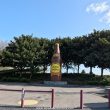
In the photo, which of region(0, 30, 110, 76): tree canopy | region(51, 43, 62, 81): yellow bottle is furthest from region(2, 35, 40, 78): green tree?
region(51, 43, 62, 81): yellow bottle

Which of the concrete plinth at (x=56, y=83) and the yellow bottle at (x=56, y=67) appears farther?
the yellow bottle at (x=56, y=67)

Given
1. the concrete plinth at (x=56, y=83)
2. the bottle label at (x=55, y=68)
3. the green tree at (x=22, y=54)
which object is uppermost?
the green tree at (x=22, y=54)

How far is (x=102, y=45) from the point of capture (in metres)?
52.6

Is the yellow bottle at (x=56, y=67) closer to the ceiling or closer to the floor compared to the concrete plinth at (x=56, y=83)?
closer to the ceiling

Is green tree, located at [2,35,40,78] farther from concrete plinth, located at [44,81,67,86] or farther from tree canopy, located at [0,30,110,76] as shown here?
concrete plinth, located at [44,81,67,86]

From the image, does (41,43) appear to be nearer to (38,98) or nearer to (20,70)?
(20,70)

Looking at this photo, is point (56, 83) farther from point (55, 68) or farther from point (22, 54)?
point (22, 54)

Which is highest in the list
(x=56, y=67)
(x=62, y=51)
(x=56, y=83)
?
(x=62, y=51)

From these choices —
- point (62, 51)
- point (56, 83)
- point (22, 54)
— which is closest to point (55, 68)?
point (56, 83)

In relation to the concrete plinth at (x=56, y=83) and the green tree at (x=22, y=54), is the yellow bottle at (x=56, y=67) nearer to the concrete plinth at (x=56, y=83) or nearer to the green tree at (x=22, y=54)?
the concrete plinth at (x=56, y=83)

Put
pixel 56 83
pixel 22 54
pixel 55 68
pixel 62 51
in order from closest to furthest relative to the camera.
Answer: pixel 56 83 < pixel 55 68 < pixel 22 54 < pixel 62 51

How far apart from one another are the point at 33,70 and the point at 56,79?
5264 mm

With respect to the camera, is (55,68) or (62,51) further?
(62,51)

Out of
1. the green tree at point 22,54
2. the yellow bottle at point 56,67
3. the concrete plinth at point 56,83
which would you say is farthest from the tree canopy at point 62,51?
the concrete plinth at point 56,83
